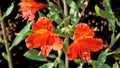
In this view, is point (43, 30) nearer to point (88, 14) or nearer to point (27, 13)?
point (27, 13)

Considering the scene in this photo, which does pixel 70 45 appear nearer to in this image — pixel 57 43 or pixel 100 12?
pixel 57 43

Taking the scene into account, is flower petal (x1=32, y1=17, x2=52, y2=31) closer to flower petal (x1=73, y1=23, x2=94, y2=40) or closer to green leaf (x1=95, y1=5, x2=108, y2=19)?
flower petal (x1=73, y1=23, x2=94, y2=40)

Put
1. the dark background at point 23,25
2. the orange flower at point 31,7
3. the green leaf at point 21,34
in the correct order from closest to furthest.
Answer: the orange flower at point 31,7 → the green leaf at point 21,34 → the dark background at point 23,25

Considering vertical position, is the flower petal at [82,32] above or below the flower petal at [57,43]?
above

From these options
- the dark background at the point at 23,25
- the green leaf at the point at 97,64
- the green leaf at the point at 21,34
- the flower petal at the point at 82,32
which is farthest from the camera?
the dark background at the point at 23,25

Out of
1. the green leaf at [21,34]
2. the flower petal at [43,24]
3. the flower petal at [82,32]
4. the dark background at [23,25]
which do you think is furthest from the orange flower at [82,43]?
the dark background at [23,25]

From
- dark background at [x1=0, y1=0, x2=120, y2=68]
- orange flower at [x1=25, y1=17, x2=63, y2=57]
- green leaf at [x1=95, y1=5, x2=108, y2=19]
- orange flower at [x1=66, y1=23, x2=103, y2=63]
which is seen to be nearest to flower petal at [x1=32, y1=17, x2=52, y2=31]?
orange flower at [x1=25, y1=17, x2=63, y2=57]

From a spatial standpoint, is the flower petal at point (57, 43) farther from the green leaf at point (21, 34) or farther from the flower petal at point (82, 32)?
the green leaf at point (21, 34)

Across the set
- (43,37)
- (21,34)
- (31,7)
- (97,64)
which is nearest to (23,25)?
(21,34)

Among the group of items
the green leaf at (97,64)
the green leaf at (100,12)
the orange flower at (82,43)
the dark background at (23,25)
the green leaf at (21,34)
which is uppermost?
the green leaf at (100,12)
